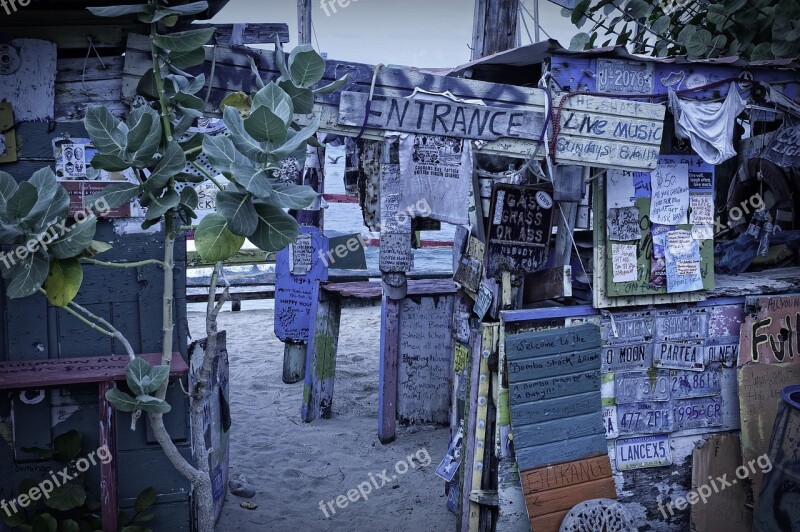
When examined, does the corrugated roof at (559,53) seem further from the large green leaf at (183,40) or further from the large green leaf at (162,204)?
the large green leaf at (162,204)

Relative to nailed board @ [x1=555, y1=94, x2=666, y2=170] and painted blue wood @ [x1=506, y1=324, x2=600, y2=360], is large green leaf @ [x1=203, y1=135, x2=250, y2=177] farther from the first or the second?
painted blue wood @ [x1=506, y1=324, x2=600, y2=360]

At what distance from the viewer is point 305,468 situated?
641 cm

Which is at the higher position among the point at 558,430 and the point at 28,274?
the point at 28,274

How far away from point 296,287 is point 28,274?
5.42 meters

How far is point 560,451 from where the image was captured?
4.75m

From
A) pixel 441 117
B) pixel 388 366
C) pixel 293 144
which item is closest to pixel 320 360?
pixel 388 366

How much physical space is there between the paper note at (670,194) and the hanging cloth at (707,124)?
410 mm

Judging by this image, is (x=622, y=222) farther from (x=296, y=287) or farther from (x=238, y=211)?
(x=296, y=287)

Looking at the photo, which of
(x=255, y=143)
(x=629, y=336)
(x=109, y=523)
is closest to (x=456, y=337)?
(x=629, y=336)

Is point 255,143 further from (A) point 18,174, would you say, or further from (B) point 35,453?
(B) point 35,453

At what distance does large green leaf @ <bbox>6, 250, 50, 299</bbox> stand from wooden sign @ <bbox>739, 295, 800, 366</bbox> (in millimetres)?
4797

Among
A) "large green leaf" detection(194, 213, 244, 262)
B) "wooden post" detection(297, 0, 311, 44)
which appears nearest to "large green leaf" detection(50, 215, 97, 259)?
"large green leaf" detection(194, 213, 244, 262)

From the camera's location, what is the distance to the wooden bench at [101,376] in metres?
3.86

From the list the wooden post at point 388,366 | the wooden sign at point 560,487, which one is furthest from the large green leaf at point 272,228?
the wooden post at point 388,366
